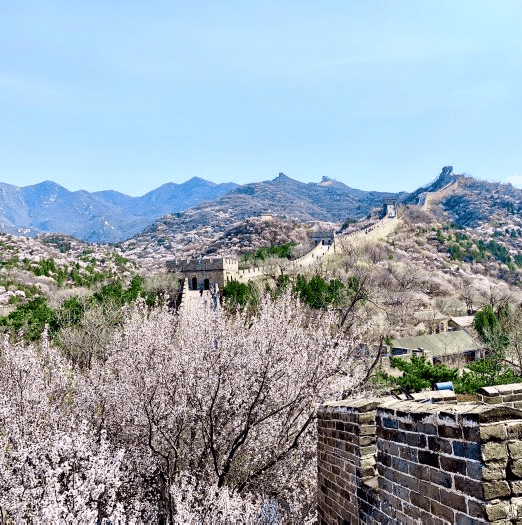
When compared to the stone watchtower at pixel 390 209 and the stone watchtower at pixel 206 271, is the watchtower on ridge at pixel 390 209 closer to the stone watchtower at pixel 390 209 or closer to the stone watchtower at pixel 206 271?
the stone watchtower at pixel 390 209

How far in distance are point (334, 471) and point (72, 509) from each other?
504cm

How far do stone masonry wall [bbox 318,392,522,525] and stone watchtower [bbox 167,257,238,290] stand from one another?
43.4 metres

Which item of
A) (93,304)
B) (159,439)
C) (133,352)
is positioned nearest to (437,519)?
(159,439)

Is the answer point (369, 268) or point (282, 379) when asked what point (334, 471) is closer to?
point (282, 379)

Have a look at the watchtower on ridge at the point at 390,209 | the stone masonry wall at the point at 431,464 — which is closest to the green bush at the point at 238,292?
the stone masonry wall at the point at 431,464

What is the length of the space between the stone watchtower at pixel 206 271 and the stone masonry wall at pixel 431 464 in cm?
4341

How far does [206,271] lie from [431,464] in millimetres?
46569

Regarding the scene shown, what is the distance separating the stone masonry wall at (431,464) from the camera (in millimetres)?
2787

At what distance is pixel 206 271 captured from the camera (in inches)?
1943

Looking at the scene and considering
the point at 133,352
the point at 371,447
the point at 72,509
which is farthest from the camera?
the point at 133,352

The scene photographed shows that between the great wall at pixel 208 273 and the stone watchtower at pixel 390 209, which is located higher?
the stone watchtower at pixel 390 209

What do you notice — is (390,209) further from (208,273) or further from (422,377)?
(422,377)

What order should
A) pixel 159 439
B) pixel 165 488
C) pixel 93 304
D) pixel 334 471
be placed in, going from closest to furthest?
pixel 334 471, pixel 165 488, pixel 159 439, pixel 93 304

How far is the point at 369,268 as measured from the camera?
6359 cm
